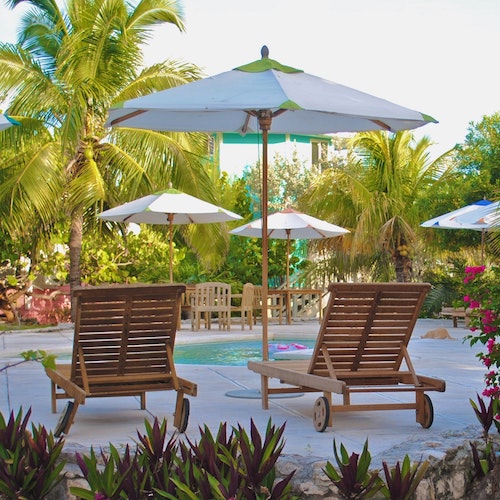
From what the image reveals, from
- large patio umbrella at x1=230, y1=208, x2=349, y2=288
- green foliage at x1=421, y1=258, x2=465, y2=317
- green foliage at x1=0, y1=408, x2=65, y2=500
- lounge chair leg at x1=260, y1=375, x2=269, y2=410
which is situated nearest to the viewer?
green foliage at x1=0, y1=408, x2=65, y2=500

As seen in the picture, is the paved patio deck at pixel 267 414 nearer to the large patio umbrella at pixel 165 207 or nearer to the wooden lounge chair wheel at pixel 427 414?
the wooden lounge chair wheel at pixel 427 414

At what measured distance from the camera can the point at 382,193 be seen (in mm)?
21297

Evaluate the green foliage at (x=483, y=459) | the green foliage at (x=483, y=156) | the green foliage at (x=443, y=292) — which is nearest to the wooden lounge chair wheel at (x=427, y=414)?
the green foliage at (x=483, y=459)

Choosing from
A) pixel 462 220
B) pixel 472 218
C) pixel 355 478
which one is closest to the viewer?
pixel 355 478

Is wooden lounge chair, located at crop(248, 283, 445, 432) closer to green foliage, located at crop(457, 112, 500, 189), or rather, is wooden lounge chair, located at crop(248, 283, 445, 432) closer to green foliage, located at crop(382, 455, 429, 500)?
green foliage, located at crop(382, 455, 429, 500)

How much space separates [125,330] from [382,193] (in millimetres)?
15982

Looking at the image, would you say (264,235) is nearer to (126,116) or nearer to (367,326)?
(367,326)

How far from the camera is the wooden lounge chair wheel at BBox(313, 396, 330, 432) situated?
5.67 metres

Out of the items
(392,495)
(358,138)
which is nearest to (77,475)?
(392,495)

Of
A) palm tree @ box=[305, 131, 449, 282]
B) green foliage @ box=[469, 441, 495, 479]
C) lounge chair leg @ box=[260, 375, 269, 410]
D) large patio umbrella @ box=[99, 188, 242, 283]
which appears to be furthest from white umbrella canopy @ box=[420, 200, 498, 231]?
green foliage @ box=[469, 441, 495, 479]

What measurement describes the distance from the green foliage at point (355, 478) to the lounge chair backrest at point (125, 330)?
1971 millimetres

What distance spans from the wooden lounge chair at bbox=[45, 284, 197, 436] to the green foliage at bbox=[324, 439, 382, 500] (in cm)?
162

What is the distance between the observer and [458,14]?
2556 cm

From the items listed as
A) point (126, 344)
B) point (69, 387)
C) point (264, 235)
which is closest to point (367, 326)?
point (264, 235)
